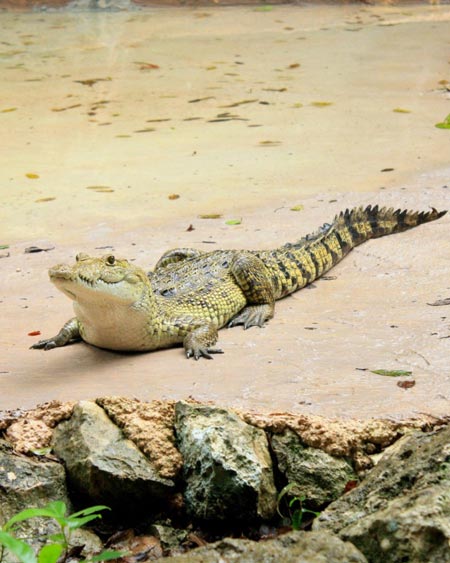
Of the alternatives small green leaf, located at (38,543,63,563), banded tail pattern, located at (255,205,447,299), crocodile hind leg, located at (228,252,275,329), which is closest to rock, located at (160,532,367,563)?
small green leaf, located at (38,543,63,563)

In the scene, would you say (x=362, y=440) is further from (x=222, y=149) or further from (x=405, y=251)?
(x=222, y=149)

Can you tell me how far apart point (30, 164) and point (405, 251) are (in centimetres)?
400

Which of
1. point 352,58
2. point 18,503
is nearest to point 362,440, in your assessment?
point 18,503

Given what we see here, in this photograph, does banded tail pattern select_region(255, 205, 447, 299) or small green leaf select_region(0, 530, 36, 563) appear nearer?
small green leaf select_region(0, 530, 36, 563)

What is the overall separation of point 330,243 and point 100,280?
206 centimetres

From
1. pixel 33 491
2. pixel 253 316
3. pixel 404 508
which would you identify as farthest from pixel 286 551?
pixel 253 316

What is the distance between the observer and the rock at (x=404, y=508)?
3150 mm

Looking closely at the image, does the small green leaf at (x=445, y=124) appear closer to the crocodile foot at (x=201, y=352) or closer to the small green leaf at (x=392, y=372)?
the crocodile foot at (x=201, y=352)

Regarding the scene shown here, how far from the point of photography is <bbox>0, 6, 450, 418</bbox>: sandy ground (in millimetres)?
4938

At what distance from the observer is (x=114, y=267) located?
18.2 feet

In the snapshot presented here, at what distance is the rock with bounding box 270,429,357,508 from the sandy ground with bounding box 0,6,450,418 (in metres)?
0.17

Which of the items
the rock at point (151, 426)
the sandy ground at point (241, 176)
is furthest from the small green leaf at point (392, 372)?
the rock at point (151, 426)

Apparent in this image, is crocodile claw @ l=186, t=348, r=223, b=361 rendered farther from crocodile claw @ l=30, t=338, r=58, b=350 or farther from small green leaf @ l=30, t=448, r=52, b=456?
small green leaf @ l=30, t=448, r=52, b=456

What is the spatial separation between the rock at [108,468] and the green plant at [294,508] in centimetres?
46
